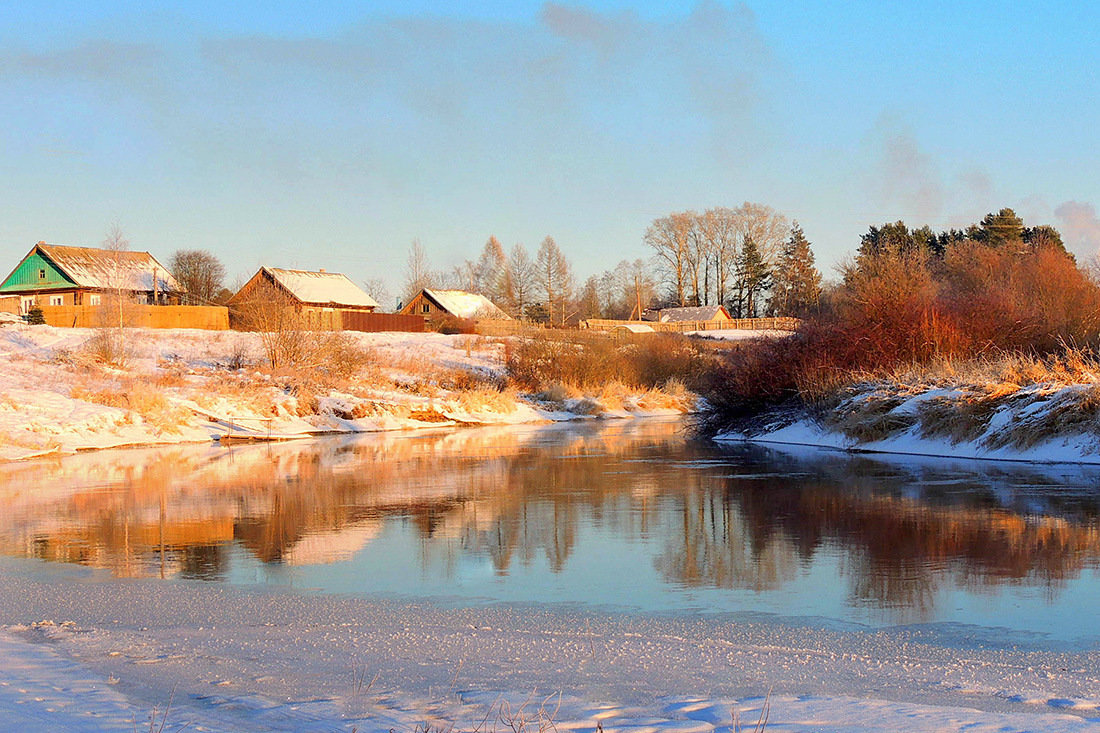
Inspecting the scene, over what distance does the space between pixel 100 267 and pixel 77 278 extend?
2.37m

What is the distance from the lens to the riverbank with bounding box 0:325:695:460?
3072cm

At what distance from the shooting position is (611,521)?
1356 centimetres

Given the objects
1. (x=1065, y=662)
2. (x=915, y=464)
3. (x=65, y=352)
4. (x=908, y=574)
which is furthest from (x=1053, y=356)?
(x=65, y=352)

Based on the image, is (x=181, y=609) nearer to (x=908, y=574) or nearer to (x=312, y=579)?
(x=312, y=579)

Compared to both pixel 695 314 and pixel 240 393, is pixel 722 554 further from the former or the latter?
pixel 695 314

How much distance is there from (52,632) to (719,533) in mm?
7142

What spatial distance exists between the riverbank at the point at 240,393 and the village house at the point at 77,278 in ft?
56.1

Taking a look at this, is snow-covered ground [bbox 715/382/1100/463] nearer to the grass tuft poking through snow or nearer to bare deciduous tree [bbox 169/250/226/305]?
the grass tuft poking through snow

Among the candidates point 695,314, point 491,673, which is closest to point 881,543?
point 491,673

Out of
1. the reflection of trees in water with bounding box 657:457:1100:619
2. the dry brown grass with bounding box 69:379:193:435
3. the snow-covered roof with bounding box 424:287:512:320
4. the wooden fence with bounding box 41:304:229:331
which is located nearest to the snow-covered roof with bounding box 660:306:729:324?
the snow-covered roof with bounding box 424:287:512:320

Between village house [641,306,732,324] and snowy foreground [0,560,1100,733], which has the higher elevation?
village house [641,306,732,324]

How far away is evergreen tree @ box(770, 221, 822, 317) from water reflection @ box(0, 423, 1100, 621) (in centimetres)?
7250

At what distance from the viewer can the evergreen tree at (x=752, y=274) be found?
98250 millimetres

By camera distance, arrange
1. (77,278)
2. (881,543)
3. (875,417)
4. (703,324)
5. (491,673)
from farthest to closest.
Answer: (703,324)
(77,278)
(875,417)
(881,543)
(491,673)
